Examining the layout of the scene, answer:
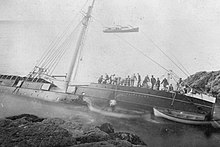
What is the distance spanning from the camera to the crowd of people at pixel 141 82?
421 centimetres

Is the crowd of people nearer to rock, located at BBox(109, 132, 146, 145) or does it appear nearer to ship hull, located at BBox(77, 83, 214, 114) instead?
ship hull, located at BBox(77, 83, 214, 114)

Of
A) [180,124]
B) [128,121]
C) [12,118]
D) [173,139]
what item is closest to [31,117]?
[12,118]

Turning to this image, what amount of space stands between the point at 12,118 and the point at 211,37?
426 cm

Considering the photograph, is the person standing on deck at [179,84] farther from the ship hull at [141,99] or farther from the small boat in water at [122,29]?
the small boat in water at [122,29]

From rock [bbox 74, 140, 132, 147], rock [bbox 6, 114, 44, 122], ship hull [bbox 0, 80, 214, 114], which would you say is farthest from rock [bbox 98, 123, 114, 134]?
rock [bbox 6, 114, 44, 122]

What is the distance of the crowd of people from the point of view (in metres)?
4.21

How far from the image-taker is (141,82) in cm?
455

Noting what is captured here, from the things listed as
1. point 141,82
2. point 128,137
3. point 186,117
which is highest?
point 141,82

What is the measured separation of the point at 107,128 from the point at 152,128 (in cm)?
80

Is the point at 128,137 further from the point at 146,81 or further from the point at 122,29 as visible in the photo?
the point at 122,29

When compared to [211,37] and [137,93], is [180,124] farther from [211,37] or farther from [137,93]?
[211,37]

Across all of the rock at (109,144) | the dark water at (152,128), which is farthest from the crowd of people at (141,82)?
the rock at (109,144)

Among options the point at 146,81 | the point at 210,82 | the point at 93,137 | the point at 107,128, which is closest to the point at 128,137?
the point at 107,128

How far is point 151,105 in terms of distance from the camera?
3.91 metres
